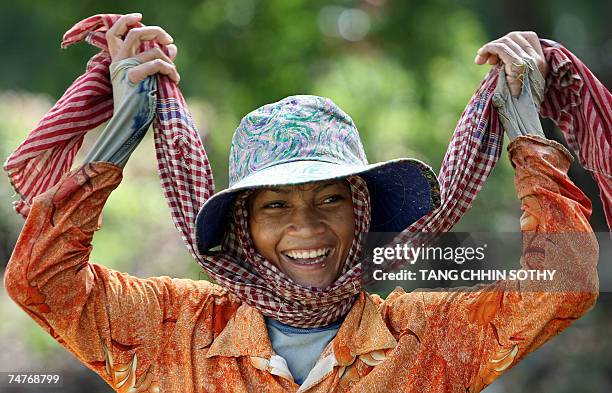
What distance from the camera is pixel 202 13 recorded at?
857 cm

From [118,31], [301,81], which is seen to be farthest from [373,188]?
[301,81]

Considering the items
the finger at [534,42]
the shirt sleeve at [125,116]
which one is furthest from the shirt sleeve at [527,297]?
the shirt sleeve at [125,116]

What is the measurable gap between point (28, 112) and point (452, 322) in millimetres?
6044

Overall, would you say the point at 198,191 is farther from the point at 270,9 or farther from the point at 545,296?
the point at 270,9

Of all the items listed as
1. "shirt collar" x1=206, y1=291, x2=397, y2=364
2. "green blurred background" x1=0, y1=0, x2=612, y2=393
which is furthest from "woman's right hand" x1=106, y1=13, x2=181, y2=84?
"green blurred background" x1=0, y1=0, x2=612, y2=393

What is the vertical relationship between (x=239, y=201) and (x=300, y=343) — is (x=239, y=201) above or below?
above

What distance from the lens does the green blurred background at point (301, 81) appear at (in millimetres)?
6789

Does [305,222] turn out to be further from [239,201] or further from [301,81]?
[301,81]

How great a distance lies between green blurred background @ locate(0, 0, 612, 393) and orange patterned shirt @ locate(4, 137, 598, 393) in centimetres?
393

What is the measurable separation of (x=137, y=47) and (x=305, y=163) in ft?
1.71

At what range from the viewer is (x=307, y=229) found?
2625 mm

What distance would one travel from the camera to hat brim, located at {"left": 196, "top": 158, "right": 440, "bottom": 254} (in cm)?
256

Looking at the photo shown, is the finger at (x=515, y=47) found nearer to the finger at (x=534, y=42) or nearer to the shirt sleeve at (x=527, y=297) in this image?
the finger at (x=534, y=42)

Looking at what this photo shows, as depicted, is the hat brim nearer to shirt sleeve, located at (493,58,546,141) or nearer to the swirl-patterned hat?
the swirl-patterned hat
